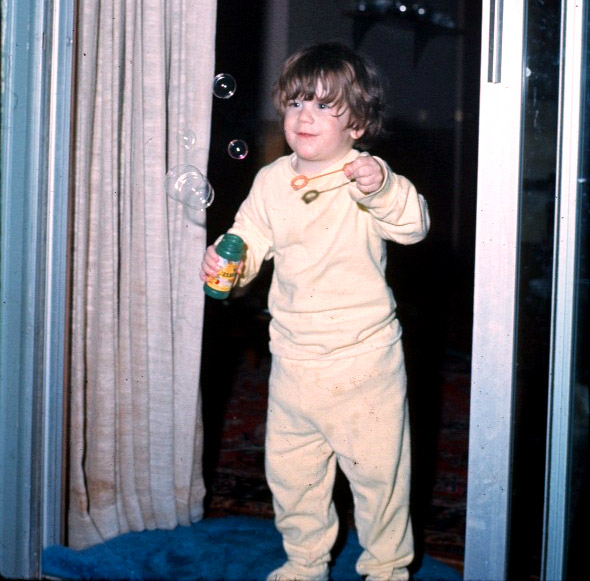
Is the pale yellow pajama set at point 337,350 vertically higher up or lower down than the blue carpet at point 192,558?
higher up

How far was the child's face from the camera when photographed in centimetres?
147

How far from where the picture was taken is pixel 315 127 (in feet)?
4.80

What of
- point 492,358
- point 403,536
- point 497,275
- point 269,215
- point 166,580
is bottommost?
point 166,580

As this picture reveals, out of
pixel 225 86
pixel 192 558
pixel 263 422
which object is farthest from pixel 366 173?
pixel 263 422

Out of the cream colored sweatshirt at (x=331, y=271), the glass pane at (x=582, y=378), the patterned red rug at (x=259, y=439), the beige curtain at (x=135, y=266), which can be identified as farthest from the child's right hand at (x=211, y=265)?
the patterned red rug at (x=259, y=439)

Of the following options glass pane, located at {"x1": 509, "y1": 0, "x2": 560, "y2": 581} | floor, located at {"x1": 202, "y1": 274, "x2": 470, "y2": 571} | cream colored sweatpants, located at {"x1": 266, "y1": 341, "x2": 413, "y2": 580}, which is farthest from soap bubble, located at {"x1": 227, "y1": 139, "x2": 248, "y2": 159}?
floor, located at {"x1": 202, "y1": 274, "x2": 470, "y2": 571}

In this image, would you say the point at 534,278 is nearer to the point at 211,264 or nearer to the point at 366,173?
the point at 366,173

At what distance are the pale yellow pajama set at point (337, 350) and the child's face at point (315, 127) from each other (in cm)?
6

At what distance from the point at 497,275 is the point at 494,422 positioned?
0.29m

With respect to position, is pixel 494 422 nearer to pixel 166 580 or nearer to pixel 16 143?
pixel 166 580

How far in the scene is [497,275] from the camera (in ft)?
4.74

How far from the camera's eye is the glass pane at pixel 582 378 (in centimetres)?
145

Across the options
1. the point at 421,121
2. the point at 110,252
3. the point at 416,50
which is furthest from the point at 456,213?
the point at 110,252

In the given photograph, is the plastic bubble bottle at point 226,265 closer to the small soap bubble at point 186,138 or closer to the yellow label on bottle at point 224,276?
the yellow label on bottle at point 224,276
